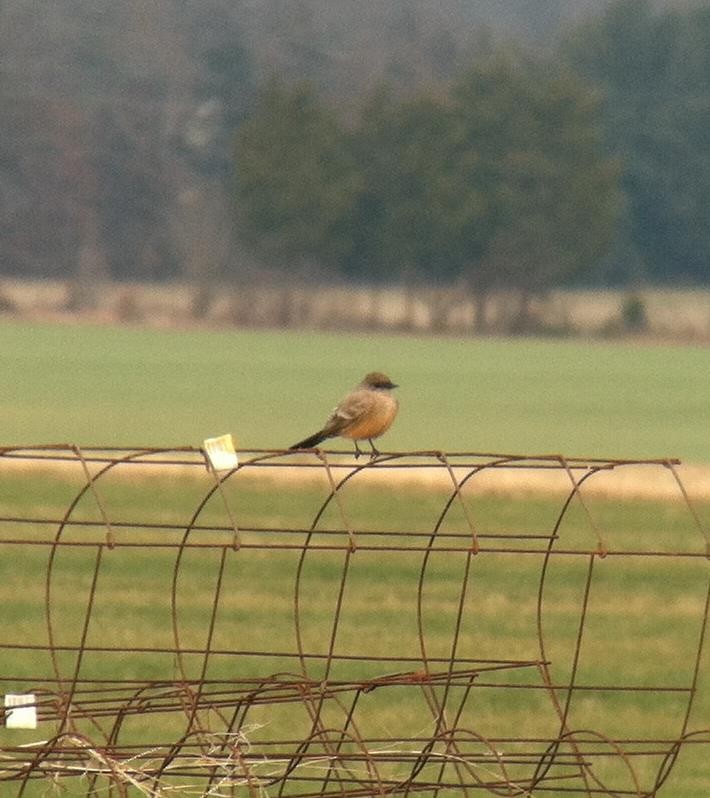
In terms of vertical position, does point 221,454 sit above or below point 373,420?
below

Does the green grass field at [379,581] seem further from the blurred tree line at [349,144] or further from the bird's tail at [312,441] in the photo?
the blurred tree line at [349,144]

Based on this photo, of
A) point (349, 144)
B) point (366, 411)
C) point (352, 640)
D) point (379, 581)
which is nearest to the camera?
point (366, 411)

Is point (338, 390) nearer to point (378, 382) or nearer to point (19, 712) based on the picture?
point (378, 382)

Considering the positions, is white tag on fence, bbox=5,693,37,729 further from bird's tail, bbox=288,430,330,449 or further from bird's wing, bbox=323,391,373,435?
bird's wing, bbox=323,391,373,435

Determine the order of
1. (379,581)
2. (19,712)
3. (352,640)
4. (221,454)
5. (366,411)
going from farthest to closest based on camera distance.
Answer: (379,581), (352,640), (366,411), (19,712), (221,454)

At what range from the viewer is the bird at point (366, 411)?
27.8 ft

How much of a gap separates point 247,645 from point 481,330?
76.9 meters

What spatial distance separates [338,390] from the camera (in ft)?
158

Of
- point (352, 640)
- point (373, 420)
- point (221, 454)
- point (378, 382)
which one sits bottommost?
point (352, 640)

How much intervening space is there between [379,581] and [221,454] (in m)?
10.2

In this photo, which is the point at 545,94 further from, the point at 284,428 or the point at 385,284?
the point at 284,428

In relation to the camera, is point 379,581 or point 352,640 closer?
point 352,640

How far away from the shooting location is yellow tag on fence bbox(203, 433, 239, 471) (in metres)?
6.04

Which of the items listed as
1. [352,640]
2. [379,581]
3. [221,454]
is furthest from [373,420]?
[379,581]
